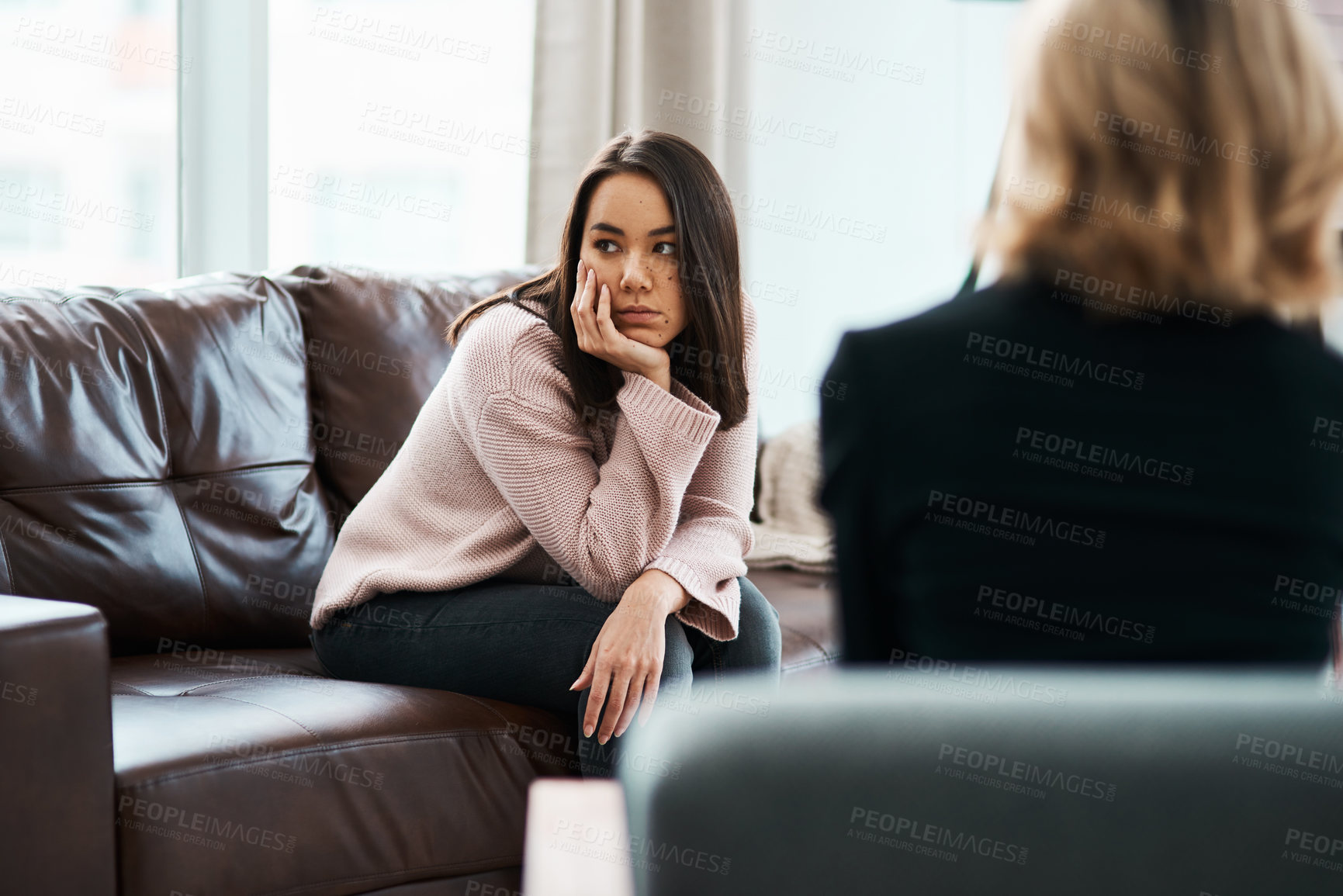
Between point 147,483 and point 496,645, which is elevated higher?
point 147,483

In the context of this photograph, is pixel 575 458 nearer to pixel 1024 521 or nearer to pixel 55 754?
pixel 55 754

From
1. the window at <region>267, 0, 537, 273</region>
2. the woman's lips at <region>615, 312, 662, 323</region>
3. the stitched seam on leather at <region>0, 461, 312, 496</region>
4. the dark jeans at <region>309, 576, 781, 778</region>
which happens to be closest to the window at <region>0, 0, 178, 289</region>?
the window at <region>267, 0, 537, 273</region>

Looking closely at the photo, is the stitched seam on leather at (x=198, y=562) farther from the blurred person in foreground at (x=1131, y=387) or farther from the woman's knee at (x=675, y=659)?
the blurred person in foreground at (x=1131, y=387)

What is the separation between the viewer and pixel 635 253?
172 cm

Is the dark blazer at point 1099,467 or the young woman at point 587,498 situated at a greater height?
the dark blazer at point 1099,467

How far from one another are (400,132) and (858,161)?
1.33 metres

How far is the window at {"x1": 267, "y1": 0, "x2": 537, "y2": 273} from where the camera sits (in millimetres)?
2826

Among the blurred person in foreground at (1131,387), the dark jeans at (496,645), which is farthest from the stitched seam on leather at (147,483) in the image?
the blurred person in foreground at (1131,387)

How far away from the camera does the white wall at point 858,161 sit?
Answer: 11.3 feet

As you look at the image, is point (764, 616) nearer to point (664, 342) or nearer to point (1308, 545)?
point (664, 342)

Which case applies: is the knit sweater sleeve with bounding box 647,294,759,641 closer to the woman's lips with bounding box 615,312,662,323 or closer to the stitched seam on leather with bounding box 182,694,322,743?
the woman's lips with bounding box 615,312,662,323

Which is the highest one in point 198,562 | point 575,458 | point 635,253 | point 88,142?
point 88,142

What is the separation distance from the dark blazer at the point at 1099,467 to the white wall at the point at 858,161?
9.18 ft

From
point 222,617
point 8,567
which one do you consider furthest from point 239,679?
point 8,567
